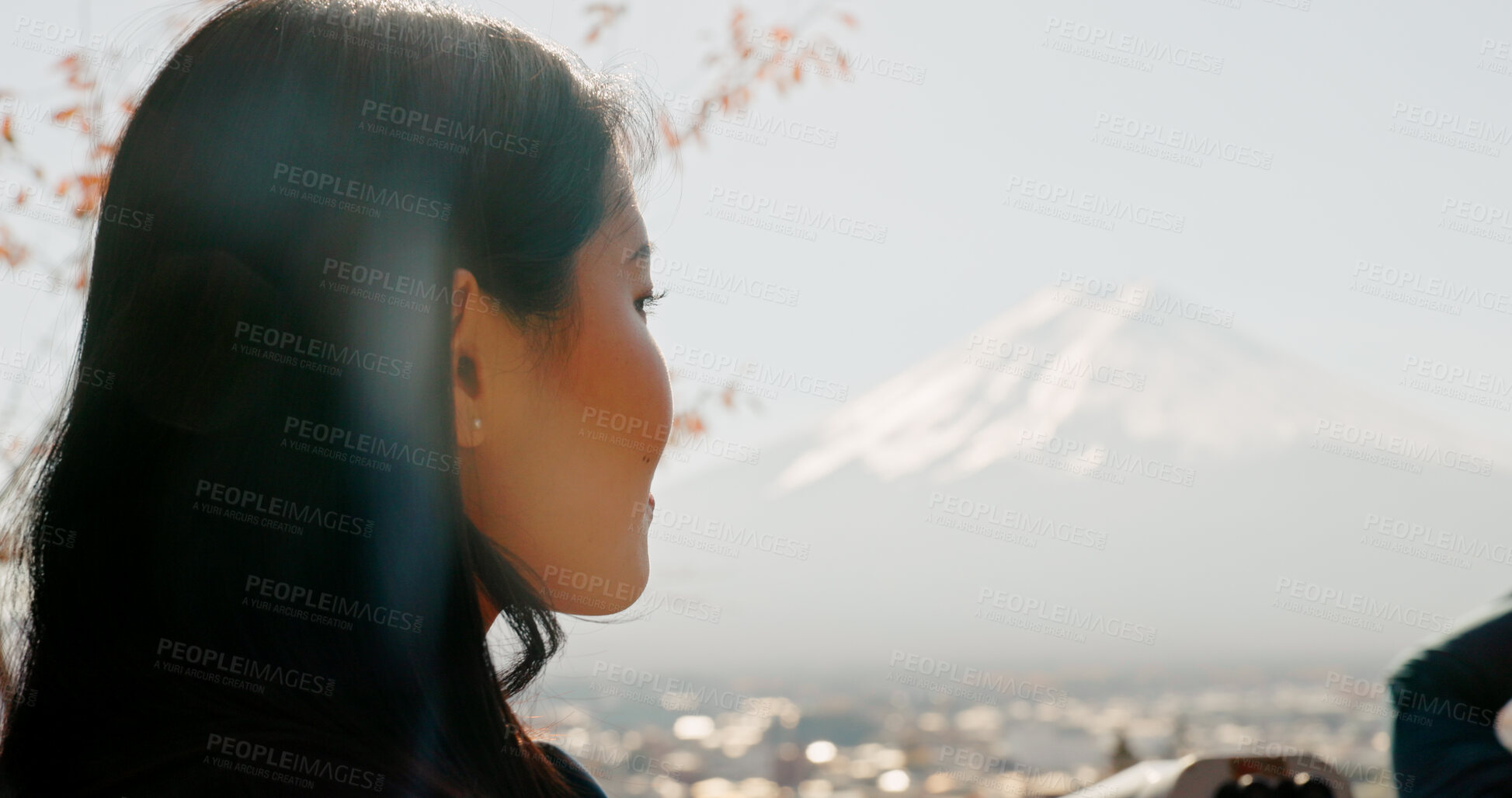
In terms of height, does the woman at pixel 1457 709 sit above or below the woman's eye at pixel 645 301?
below

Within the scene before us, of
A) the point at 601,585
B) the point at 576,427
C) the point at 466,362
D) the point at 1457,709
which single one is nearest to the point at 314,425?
the point at 466,362

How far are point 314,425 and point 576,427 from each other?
31cm

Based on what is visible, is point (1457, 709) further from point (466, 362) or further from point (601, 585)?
point (466, 362)

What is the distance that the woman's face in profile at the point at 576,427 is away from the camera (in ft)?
3.72

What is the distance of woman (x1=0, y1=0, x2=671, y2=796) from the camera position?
3.01ft

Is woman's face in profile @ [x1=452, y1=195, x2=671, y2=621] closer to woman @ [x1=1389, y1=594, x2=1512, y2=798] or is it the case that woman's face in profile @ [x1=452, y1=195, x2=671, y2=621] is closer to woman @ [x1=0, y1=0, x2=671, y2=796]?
woman @ [x1=0, y1=0, x2=671, y2=796]

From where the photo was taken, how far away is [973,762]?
468 cm

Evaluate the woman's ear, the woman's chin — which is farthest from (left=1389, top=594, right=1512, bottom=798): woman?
the woman's ear

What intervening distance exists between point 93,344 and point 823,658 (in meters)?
192

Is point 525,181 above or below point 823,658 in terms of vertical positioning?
below

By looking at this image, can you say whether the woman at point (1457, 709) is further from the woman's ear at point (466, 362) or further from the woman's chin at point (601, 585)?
the woman's ear at point (466, 362)

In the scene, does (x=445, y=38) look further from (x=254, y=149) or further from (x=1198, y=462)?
(x=1198, y=462)

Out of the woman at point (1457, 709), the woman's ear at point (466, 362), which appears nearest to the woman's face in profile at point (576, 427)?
the woman's ear at point (466, 362)

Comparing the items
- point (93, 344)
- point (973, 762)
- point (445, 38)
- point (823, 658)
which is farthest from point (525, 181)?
point (823, 658)
